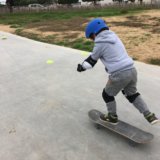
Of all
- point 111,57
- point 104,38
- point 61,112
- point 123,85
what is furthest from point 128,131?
point 61,112

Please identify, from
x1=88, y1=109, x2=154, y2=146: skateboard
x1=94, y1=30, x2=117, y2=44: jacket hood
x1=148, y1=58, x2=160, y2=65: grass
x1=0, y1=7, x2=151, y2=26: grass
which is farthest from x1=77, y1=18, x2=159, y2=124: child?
x1=0, y1=7, x2=151, y2=26: grass

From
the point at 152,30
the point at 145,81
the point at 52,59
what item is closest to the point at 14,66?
the point at 52,59

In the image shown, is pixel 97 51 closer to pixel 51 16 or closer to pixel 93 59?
pixel 93 59

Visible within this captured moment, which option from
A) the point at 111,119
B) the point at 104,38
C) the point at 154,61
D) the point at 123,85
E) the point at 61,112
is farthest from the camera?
the point at 154,61

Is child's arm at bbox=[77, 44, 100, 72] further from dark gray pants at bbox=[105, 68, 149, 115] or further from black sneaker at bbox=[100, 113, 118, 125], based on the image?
black sneaker at bbox=[100, 113, 118, 125]

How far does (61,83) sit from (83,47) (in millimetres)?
3453

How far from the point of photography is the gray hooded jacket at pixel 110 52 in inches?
139

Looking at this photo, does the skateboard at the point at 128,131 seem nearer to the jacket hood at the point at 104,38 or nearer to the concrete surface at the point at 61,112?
the concrete surface at the point at 61,112

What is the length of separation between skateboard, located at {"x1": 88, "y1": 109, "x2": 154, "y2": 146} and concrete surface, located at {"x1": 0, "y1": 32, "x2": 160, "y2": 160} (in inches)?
4.2

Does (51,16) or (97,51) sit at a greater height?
(97,51)

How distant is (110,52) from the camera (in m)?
3.55

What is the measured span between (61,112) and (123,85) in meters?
1.34

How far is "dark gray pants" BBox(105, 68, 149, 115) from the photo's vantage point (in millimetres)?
3588

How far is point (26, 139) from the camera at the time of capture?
385 centimetres
